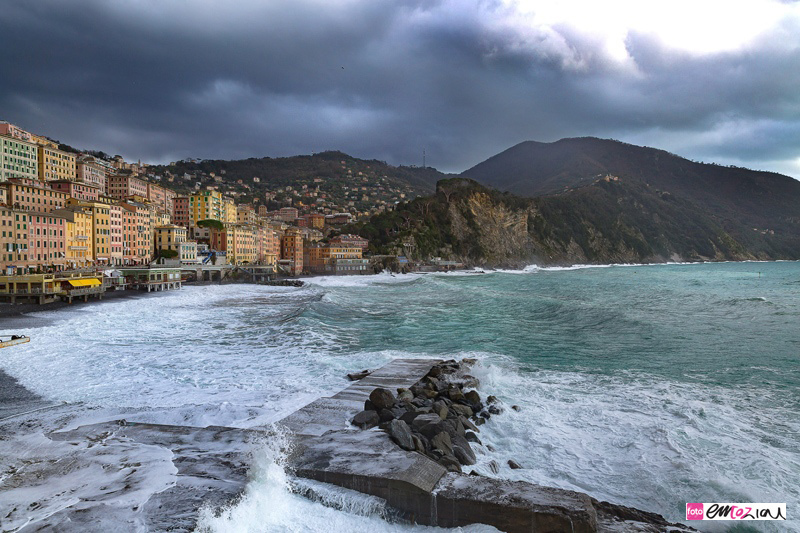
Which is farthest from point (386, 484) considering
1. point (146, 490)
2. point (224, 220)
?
point (224, 220)

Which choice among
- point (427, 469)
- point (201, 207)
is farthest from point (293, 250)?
point (427, 469)

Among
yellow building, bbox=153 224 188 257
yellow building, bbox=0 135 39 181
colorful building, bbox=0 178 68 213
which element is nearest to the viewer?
colorful building, bbox=0 178 68 213

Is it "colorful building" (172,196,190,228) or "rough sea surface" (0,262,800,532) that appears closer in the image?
"rough sea surface" (0,262,800,532)

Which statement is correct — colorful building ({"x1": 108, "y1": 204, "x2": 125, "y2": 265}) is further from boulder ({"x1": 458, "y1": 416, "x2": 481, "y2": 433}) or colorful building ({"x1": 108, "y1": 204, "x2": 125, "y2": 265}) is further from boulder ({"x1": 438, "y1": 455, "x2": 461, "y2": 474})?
boulder ({"x1": 438, "y1": 455, "x2": 461, "y2": 474})

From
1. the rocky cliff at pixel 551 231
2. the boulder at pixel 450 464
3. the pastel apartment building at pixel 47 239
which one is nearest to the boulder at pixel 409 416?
the boulder at pixel 450 464

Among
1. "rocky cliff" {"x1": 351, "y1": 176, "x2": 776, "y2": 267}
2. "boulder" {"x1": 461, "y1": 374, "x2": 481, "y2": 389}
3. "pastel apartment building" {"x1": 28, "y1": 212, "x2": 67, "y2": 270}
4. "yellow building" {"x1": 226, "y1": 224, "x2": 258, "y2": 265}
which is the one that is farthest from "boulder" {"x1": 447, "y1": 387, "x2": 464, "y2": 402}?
"rocky cliff" {"x1": 351, "y1": 176, "x2": 776, "y2": 267}
